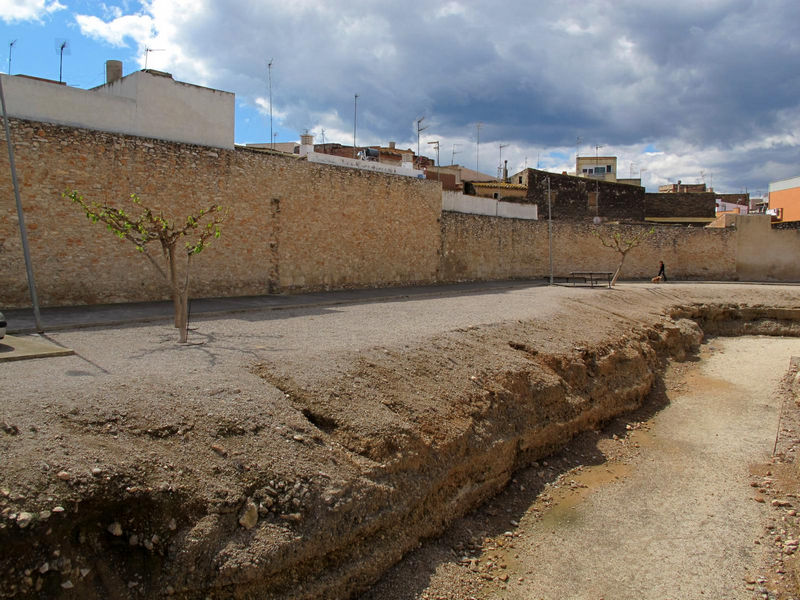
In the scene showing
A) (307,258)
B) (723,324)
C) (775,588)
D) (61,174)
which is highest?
(61,174)

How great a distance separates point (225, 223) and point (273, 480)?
1089 centimetres

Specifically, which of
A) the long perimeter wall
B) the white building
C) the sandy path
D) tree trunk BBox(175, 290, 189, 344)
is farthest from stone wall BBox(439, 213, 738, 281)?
tree trunk BBox(175, 290, 189, 344)

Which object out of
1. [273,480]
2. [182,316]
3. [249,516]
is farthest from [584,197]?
[249,516]

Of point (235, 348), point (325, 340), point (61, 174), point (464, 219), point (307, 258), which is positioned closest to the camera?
point (235, 348)

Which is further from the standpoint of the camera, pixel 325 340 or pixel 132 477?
pixel 325 340

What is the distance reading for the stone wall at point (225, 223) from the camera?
11273 mm

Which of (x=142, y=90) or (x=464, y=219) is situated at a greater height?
(x=142, y=90)

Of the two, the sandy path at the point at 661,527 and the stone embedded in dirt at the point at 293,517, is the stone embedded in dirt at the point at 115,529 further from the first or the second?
the sandy path at the point at 661,527

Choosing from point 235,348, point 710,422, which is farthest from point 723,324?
point 235,348

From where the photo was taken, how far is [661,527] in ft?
21.1

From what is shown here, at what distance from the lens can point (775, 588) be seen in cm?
534

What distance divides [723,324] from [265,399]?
19.3m

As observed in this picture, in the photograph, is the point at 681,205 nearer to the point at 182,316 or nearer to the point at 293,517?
the point at 182,316

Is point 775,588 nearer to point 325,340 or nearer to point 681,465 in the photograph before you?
point 681,465
